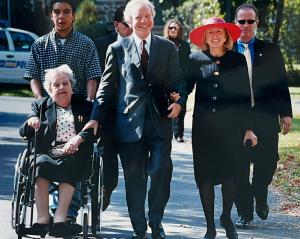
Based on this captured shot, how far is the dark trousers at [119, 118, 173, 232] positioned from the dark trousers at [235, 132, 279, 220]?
37.2 inches

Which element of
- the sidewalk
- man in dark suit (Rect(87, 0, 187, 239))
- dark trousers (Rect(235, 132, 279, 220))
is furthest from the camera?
dark trousers (Rect(235, 132, 279, 220))

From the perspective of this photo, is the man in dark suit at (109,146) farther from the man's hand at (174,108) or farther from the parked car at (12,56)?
the parked car at (12,56)

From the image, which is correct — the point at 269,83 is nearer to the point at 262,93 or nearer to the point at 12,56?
the point at 262,93

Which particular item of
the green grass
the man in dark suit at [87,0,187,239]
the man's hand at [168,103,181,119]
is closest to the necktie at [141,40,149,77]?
the man in dark suit at [87,0,187,239]

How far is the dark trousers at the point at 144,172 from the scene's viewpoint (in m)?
7.89

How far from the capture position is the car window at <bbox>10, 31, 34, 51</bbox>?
2692cm

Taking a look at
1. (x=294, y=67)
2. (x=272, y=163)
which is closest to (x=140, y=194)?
(x=272, y=163)

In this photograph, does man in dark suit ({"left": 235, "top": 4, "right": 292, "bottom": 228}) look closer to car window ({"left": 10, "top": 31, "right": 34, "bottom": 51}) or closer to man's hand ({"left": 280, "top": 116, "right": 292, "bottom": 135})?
man's hand ({"left": 280, "top": 116, "right": 292, "bottom": 135})

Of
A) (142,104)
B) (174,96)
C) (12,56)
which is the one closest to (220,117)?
(174,96)

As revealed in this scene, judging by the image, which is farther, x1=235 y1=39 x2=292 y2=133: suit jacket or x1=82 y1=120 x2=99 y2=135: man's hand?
x1=235 y1=39 x2=292 y2=133: suit jacket

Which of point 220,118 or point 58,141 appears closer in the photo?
point 58,141

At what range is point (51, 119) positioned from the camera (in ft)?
25.7

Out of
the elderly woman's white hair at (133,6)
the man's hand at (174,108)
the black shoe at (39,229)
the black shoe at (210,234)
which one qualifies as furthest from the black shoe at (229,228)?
the elderly woman's white hair at (133,6)

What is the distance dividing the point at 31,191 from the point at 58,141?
0.57 meters
